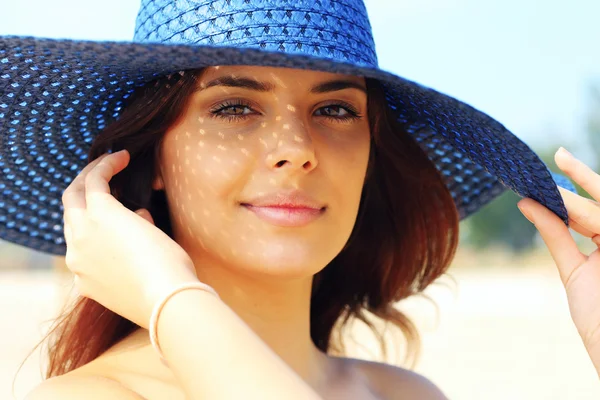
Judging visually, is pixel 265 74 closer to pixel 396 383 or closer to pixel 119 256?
pixel 119 256

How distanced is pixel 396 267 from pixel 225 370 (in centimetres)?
161

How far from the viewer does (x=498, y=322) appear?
40.8ft

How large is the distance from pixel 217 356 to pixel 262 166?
0.66m

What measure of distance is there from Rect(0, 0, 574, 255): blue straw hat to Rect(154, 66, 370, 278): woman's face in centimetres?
12

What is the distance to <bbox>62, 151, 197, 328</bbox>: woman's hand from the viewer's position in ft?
5.43

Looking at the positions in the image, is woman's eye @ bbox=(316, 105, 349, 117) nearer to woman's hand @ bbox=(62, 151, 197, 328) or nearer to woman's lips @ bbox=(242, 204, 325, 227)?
woman's lips @ bbox=(242, 204, 325, 227)

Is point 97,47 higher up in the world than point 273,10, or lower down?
lower down

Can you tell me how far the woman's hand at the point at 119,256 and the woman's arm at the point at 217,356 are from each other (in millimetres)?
68

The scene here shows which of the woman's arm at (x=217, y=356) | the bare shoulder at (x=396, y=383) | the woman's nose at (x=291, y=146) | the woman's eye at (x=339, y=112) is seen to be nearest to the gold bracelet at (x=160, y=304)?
the woman's arm at (x=217, y=356)

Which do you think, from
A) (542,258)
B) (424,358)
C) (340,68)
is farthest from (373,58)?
(542,258)

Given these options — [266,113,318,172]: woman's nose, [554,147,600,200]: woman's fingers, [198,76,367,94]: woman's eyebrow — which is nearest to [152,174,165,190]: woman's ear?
[198,76,367,94]: woman's eyebrow

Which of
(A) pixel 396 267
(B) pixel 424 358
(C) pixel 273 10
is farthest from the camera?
(B) pixel 424 358

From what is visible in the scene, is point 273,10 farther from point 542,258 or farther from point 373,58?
point 542,258

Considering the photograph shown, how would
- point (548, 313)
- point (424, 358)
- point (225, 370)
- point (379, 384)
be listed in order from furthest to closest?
point (548, 313), point (424, 358), point (379, 384), point (225, 370)
